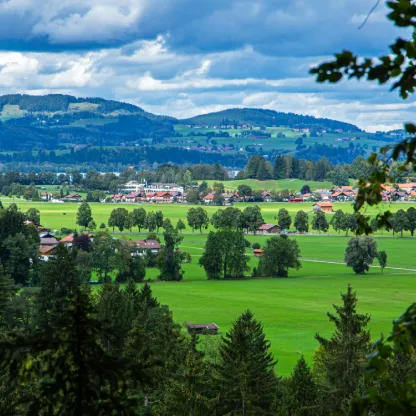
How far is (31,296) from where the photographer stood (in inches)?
2554

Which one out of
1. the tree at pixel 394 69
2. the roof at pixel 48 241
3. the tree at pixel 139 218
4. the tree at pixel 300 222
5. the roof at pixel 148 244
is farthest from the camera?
the tree at pixel 300 222

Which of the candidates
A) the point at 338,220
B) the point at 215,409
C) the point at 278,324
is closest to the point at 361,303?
the point at 278,324

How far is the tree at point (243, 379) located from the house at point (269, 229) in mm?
119748

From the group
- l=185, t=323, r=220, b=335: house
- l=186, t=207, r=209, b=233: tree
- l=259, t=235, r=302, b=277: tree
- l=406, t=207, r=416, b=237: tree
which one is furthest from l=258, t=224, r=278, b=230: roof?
l=185, t=323, r=220, b=335: house

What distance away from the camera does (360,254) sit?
348 feet

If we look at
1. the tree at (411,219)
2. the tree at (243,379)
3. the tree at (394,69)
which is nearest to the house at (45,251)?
the tree at (411,219)

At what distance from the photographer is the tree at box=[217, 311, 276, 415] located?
115ft

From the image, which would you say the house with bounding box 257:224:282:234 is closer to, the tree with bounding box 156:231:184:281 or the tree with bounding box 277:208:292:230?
the tree with bounding box 277:208:292:230

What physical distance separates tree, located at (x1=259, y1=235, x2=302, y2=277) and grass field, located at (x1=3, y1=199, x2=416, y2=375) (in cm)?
156

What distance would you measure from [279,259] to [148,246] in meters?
20.4

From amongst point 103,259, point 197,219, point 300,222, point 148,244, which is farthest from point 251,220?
point 103,259

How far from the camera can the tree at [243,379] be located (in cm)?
3494

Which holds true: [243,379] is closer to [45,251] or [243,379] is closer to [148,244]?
[45,251]

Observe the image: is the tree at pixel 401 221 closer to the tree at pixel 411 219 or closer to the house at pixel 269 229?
the tree at pixel 411 219
